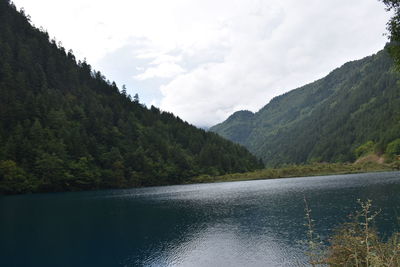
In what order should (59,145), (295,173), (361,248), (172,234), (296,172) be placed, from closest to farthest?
1. (361,248)
2. (172,234)
3. (59,145)
4. (295,173)
5. (296,172)

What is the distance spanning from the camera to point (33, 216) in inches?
2394

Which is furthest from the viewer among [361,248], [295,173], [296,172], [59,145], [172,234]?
[296,172]

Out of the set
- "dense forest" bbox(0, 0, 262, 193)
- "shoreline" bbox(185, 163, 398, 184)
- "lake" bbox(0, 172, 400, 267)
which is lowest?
"lake" bbox(0, 172, 400, 267)

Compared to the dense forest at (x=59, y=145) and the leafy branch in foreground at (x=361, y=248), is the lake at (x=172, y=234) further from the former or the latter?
the dense forest at (x=59, y=145)

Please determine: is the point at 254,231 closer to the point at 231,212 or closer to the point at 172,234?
the point at 172,234

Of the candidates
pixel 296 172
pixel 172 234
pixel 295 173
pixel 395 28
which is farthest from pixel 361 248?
pixel 296 172

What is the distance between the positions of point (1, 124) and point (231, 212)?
120843 millimetres

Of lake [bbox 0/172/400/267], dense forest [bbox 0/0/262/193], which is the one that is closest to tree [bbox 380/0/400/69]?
lake [bbox 0/172/400/267]

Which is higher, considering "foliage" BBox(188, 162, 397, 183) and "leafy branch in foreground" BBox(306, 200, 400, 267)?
"foliage" BBox(188, 162, 397, 183)

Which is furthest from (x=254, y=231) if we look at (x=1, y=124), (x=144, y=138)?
(x=144, y=138)

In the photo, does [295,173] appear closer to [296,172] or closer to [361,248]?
[296,172]

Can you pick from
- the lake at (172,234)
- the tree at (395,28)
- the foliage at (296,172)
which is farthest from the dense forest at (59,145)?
the tree at (395,28)

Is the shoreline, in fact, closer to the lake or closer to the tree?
the lake

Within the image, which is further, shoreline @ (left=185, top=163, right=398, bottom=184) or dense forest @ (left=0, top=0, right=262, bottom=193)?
shoreline @ (left=185, top=163, right=398, bottom=184)
